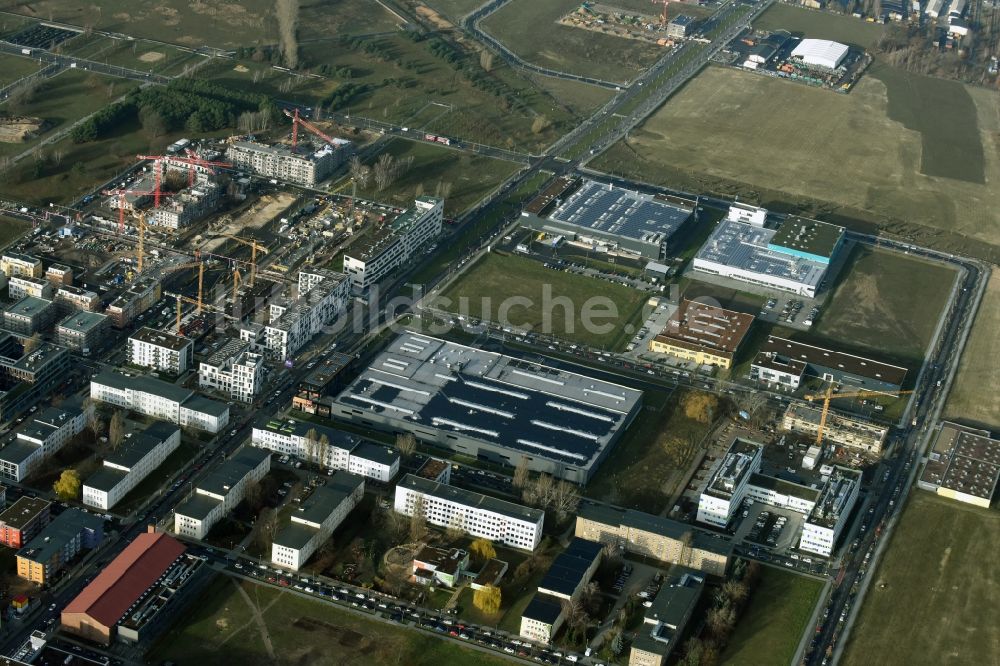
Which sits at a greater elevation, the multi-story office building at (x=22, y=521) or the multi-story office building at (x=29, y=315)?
the multi-story office building at (x=22, y=521)

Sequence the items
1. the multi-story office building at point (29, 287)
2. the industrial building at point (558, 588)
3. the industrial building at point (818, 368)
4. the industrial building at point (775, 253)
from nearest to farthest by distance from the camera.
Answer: the industrial building at point (558, 588) < the industrial building at point (818, 368) < the multi-story office building at point (29, 287) < the industrial building at point (775, 253)

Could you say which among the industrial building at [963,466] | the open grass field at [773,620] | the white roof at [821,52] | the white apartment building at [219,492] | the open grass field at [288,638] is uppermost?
the white roof at [821,52]

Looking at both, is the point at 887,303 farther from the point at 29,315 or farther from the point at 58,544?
the point at 58,544

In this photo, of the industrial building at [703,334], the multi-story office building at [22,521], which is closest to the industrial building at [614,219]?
the industrial building at [703,334]

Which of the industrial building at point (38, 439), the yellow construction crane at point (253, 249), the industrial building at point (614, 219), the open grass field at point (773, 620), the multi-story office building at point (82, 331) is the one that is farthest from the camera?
the industrial building at point (614, 219)

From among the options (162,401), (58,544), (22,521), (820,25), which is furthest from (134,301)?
(820,25)

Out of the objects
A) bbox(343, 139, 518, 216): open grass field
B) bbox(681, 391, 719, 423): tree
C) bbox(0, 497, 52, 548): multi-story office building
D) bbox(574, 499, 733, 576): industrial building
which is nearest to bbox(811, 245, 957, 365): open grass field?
bbox(681, 391, 719, 423): tree

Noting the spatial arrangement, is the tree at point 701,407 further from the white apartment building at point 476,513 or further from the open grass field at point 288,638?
the open grass field at point 288,638

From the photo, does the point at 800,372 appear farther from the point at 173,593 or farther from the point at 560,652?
the point at 173,593

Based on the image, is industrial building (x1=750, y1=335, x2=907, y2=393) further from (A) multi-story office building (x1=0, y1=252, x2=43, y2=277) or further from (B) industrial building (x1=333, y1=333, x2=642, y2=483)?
(A) multi-story office building (x1=0, y1=252, x2=43, y2=277)
